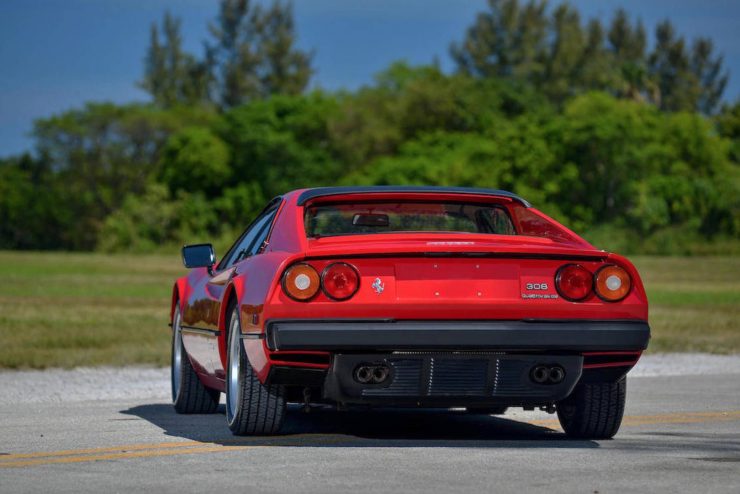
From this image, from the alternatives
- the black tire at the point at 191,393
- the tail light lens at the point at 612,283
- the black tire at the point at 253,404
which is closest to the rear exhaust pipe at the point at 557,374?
the tail light lens at the point at 612,283

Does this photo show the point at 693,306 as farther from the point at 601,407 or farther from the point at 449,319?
the point at 449,319

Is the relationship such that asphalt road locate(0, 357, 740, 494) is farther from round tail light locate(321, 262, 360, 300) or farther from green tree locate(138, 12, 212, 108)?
green tree locate(138, 12, 212, 108)

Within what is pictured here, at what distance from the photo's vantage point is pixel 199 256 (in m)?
10.4

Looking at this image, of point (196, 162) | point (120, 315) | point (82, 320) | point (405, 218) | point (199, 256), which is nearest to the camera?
point (405, 218)

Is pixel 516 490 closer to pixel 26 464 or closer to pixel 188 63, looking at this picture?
pixel 26 464

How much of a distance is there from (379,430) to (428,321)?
5.38 feet

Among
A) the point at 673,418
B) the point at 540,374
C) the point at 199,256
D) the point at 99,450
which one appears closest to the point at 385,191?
the point at 540,374

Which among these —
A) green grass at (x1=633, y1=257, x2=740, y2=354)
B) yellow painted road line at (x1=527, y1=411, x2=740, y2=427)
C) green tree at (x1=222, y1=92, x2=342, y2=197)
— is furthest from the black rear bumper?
green tree at (x1=222, y1=92, x2=342, y2=197)

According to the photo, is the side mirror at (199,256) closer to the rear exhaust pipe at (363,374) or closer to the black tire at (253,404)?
the black tire at (253,404)

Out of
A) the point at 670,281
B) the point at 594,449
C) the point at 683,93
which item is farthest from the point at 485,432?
the point at 683,93

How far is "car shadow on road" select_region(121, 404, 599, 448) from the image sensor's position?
868 cm

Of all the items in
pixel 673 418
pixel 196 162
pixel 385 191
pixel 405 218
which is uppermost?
pixel 196 162

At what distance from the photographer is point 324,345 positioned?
26.4 ft

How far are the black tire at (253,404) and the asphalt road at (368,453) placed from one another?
9cm
